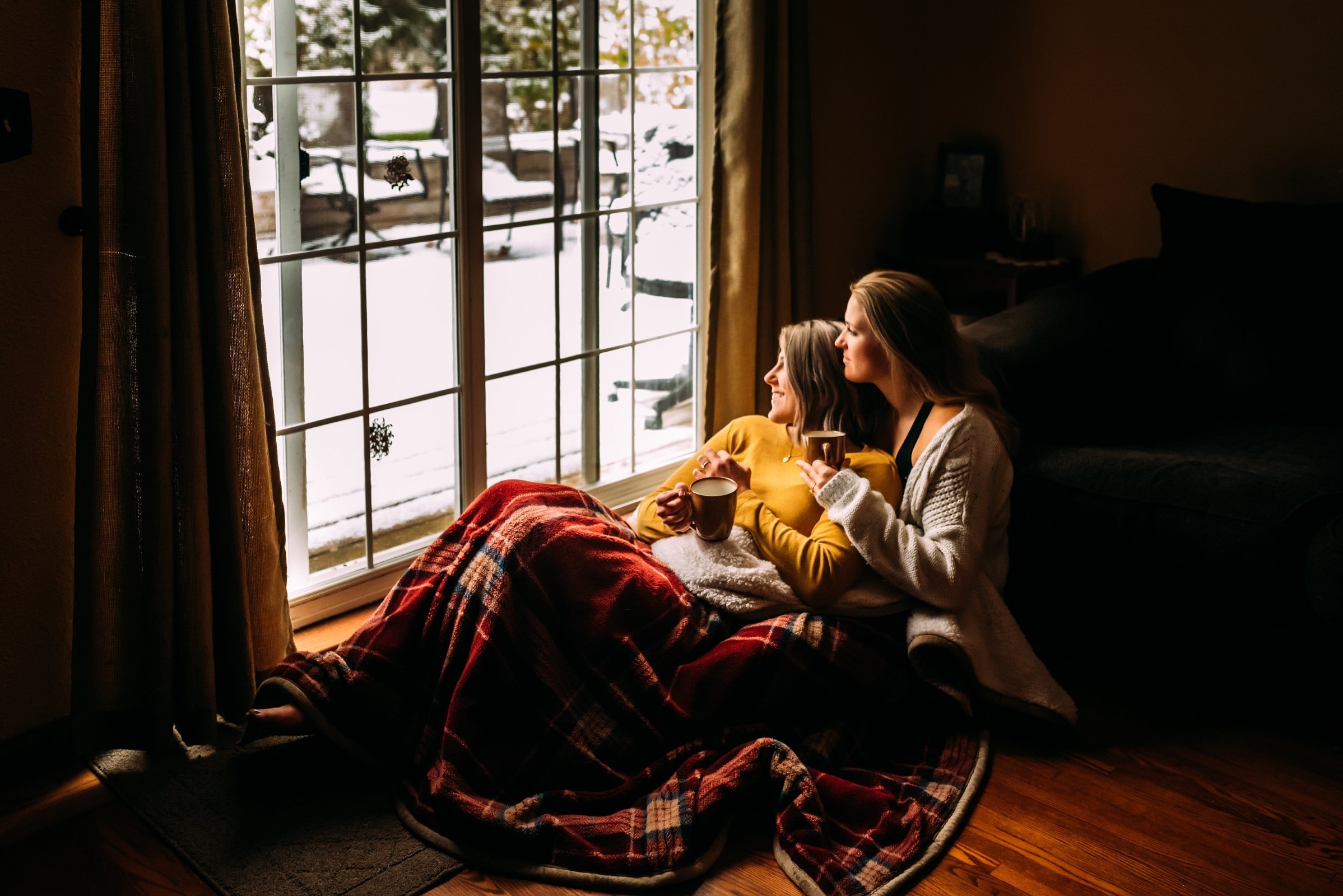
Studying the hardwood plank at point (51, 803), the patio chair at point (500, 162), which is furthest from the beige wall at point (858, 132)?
the hardwood plank at point (51, 803)

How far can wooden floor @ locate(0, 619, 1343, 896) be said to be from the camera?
2029 millimetres

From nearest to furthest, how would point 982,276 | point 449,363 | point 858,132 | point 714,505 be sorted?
1. point 714,505
2. point 449,363
3. point 982,276
4. point 858,132

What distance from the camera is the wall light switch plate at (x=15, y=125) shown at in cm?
203

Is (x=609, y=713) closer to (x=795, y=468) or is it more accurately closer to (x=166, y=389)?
(x=795, y=468)

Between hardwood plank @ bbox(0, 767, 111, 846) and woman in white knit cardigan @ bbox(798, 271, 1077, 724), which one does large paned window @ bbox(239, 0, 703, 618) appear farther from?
woman in white knit cardigan @ bbox(798, 271, 1077, 724)

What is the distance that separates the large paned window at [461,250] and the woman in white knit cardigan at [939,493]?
107cm

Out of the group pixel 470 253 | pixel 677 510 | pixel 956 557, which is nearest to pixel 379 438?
pixel 470 253

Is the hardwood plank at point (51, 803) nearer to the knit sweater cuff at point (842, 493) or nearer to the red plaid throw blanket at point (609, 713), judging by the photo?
the red plaid throw blanket at point (609, 713)

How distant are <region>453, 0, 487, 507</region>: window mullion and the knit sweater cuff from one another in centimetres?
112

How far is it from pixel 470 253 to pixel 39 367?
111 cm

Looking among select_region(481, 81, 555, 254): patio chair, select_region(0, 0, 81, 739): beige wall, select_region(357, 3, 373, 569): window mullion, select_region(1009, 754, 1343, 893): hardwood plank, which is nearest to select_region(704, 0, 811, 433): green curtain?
select_region(481, 81, 555, 254): patio chair

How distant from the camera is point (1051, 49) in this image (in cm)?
388

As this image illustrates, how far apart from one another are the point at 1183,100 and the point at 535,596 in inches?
102

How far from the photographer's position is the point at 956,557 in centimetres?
233
